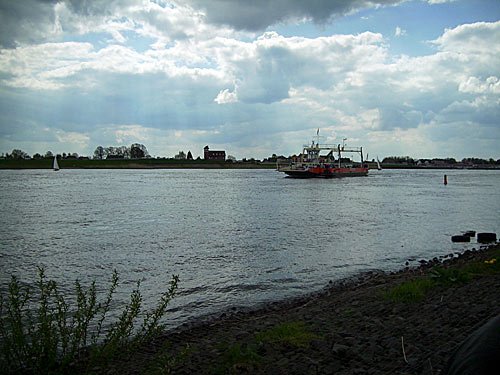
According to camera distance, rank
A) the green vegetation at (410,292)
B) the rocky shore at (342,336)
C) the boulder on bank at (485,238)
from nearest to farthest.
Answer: the rocky shore at (342,336)
the green vegetation at (410,292)
the boulder on bank at (485,238)

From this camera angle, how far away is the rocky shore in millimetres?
7233

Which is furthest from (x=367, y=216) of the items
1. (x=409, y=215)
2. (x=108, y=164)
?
(x=108, y=164)

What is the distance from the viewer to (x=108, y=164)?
585ft

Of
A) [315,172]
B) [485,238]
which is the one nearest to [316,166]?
[315,172]

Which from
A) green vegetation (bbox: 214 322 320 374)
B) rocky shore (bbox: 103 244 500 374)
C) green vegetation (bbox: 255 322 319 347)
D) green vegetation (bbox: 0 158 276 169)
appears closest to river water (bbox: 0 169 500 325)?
rocky shore (bbox: 103 244 500 374)

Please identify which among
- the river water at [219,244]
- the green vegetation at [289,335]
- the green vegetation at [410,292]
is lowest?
the river water at [219,244]

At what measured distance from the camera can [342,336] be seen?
8578 millimetres

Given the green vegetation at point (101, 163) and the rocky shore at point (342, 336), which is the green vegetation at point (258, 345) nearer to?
the rocky shore at point (342, 336)

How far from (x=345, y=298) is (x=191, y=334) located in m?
4.28

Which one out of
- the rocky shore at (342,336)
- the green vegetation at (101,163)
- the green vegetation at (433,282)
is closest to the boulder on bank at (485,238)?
the green vegetation at (433,282)

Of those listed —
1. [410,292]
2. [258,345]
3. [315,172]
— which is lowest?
[258,345]

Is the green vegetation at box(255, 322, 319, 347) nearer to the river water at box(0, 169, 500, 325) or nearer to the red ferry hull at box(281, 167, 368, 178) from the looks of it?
the river water at box(0, 169, 500, 325)

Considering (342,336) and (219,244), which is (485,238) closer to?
(219,244)

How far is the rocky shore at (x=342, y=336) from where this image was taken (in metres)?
7.23
